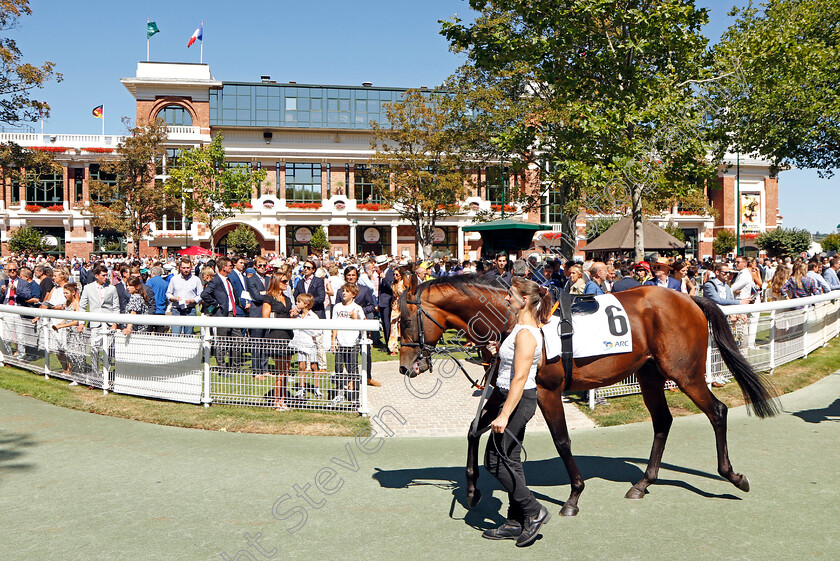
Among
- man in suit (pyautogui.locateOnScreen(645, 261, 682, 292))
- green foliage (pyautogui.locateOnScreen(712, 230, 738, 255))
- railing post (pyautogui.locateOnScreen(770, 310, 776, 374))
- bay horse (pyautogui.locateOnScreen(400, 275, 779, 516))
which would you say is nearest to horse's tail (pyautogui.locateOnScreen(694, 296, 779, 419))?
bay horse (pyautogui.locateOnScreen(400, 275, 779, 516))

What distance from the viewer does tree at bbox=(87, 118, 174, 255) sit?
41.7 m

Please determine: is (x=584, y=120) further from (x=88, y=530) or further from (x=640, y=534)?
(x=88, y=530)

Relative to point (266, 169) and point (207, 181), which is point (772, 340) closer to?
point (207, 181)

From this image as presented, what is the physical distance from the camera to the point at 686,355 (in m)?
5.53

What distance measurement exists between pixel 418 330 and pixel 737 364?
121 inches

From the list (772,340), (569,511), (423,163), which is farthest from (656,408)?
(423,163)

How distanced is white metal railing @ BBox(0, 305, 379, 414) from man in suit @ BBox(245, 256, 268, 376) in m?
0.01

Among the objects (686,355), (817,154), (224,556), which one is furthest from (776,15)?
(224,556)

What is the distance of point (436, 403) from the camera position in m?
8.49

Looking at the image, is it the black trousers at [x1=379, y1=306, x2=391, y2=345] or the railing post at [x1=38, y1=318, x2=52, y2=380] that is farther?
the black trousers at [x1=379, y1=306, x2=391, y2=345]

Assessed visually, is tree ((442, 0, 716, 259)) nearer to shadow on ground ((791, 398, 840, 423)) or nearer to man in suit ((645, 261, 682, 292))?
man in suit ((645, 261, 682, 292))

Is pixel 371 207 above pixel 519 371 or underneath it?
above

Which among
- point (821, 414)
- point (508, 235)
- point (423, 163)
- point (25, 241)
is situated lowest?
point (821, 414)

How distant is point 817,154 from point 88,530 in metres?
28.8
